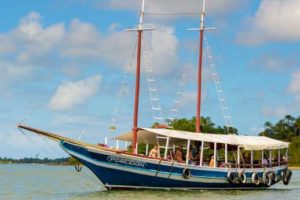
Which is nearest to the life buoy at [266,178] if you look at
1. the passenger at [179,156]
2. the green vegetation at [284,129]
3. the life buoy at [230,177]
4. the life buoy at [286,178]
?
the life buoy at [286,178]

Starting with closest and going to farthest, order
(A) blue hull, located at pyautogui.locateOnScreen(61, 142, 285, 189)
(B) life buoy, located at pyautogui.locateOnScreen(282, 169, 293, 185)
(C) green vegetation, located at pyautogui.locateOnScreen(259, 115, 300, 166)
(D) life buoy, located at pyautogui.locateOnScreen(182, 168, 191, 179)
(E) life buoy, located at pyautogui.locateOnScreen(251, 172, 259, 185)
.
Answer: (A) blue hull, located at pyautogui.locateOnScreen(61, 142, 285, 189)
(D) life buoy, located at pyautogui.locateOnScreen(182, 168, 191, 179)
(E) life buoy, located at pyautogui.locateOnScreen(251, 172, 259, 185)
(B) life buoy, located at pyautogui.locateOnScreen(282, 169, 293, 185)
(C) green vegetation, located at pyautogui.locateOnScreen(259, 115, 300, 166)

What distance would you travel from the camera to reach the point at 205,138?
4309 cm

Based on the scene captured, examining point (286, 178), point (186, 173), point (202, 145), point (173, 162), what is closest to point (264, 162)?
point (286, 178)

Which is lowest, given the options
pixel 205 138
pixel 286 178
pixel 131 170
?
pixel 286 178

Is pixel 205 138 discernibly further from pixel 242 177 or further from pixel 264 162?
pixel 264 162

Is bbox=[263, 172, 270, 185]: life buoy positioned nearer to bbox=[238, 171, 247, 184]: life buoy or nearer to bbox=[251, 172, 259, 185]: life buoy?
bbox=[251, 172, 259, 185]: life buoy

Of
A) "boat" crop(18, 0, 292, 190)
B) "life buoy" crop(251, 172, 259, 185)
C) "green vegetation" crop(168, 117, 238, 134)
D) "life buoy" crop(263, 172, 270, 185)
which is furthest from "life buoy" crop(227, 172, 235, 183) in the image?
"green vegetation" crop(168, 117, 238, 134)

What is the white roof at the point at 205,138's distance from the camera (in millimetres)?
41844

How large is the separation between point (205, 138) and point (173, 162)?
3.32 m

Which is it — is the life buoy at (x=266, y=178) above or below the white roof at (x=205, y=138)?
below

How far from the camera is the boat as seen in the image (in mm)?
39750

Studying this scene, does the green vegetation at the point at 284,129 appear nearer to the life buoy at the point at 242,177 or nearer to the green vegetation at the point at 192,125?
the green vegetation at the point at 192,125

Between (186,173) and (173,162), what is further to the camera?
(186,173)

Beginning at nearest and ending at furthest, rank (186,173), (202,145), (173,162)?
1. (173,162)
2. (186,173)
3. (202,145)
